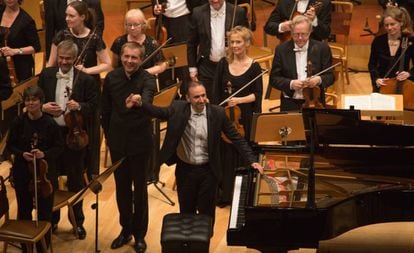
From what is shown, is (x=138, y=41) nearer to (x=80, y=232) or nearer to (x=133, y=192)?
(x=133, y=192)

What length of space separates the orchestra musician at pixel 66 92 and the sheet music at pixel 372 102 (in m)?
1.97

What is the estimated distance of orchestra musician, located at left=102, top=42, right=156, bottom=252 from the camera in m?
6.20

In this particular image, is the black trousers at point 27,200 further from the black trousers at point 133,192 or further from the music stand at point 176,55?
the music stand at point 176,55

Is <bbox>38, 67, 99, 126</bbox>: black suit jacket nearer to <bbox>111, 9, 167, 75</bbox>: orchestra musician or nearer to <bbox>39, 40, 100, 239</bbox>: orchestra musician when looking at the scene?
<bbox>39, 40, 100, 239</bbox>: orchestra musician

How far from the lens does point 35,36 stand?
25.9ft

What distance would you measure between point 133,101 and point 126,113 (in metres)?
0.41

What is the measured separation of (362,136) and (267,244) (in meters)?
1.05

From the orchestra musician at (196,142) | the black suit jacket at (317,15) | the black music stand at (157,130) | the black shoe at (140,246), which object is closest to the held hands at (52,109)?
the orchestra musician at (196,142)

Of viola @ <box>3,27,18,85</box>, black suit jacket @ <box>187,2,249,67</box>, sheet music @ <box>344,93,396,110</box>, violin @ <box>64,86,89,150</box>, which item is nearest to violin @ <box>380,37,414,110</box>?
sheet music @ <box>344,93,396,110</box>

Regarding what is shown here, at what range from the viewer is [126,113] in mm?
6273

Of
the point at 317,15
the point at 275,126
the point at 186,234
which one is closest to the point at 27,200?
the point at 186,234

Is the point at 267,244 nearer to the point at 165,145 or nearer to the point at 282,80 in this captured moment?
the point at 165,145

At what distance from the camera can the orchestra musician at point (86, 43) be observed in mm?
7016

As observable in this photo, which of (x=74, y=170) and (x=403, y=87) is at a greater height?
(x=403, y=87)
